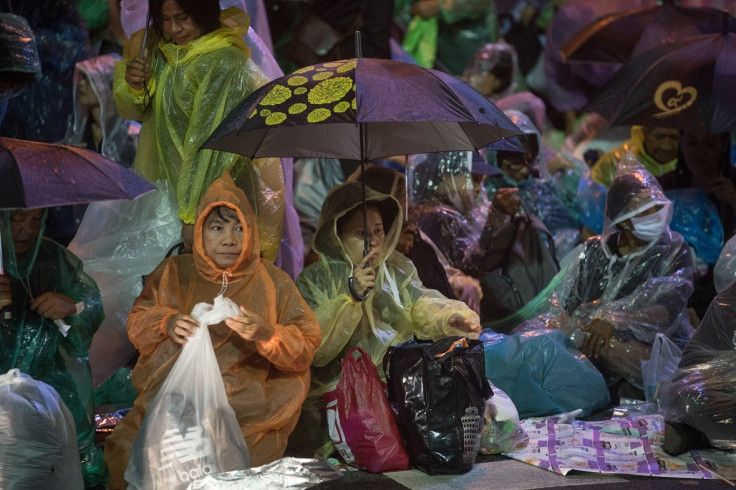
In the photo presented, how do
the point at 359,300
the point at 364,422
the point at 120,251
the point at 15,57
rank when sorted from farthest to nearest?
the point at 120,251 < the point at 15,57 < the point at 359,300 < the point at 364,422

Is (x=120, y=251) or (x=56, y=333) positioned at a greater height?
(x=120, y=251)

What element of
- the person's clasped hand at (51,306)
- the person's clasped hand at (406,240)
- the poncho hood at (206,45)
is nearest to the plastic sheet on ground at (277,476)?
the person's clasped hand at (51,306)

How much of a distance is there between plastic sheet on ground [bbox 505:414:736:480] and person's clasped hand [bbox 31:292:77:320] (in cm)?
204

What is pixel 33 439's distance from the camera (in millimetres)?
3988

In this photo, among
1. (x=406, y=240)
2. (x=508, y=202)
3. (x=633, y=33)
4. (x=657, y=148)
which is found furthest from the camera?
(x=633, y=33)

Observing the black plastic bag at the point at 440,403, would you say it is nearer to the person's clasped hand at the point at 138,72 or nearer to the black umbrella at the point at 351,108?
the black umbrella at the point at 351,108

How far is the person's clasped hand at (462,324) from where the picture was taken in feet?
16.5

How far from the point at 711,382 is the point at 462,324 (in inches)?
43.6

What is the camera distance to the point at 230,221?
15.1ft

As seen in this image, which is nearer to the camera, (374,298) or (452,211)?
(374,298)

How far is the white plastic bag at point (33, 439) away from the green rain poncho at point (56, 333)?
0.47m

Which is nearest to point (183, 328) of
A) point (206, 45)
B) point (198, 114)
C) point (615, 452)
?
point (198, 114)

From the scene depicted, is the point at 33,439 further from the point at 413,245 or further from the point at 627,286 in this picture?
the point at 627,286

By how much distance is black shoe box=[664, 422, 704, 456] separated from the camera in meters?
4.91
